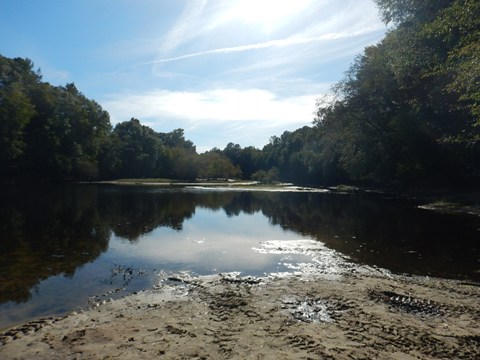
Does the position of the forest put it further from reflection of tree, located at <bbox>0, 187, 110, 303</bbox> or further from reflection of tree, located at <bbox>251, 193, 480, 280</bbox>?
reflection of tree, located at <bbox>0, 187, 110, 303</bbox>

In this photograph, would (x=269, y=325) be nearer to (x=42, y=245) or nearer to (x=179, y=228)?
(x=42, y=245)

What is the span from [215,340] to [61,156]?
8229 centimetres

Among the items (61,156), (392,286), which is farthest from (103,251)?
(61,156)

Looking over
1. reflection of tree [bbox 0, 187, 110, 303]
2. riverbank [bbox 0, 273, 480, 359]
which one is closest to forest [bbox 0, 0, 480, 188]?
riverbank [bbox 0, 273, 480, 359]

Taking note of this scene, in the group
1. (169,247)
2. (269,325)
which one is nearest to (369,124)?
(169,247)

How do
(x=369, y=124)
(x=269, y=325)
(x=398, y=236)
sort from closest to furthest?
(x=269, y=325)
(x=398, y=236)
(x=369, y=124)

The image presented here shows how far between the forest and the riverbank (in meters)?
9.81

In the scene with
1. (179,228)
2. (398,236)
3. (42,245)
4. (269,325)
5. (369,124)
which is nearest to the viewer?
(269,325)

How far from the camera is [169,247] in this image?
17.0 meters

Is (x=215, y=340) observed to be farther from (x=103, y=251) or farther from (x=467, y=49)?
(x=467, y=49)

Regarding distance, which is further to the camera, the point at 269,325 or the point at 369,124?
the point at 369,124

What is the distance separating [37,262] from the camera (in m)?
13.3

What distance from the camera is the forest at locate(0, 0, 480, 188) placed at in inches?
953

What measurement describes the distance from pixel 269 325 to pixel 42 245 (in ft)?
41.1
